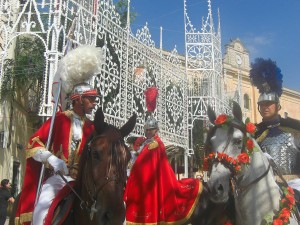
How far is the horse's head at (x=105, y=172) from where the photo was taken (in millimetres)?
3057

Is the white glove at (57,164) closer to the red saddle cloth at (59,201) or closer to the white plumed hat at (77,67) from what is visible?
the red saddle cloth at (59,201)

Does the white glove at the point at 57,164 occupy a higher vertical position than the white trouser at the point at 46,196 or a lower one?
higher

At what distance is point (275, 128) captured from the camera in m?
5.20

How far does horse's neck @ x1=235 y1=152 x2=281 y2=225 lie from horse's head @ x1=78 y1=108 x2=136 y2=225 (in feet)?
4.81

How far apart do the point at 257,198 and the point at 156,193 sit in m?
2.19

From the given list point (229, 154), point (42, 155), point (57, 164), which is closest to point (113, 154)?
point (57, 164)

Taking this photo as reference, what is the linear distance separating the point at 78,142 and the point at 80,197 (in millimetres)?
890

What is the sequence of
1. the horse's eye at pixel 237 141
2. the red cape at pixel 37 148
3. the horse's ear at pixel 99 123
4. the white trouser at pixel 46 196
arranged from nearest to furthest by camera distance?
the horse's ear at pixel 99 123 → the white trouser at pixel 46 196 → the horse's eye at pixel 237 141 → the red cape at pixel 37 148

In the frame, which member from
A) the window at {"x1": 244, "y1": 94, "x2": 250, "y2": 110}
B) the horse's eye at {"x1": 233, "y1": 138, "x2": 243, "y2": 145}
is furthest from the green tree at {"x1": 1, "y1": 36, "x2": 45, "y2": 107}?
the window at {"x1": 244, "y1": 94, "x2": 250, "y2": 110}

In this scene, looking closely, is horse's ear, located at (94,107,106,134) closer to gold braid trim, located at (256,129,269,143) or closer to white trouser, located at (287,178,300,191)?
gold braid trim, located at (256,129,269,143)

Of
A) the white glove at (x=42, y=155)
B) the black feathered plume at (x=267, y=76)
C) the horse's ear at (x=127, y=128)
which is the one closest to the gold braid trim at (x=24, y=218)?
the white glove at (x=42, y=155)

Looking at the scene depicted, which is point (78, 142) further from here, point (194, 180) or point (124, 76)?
point (124, 76)

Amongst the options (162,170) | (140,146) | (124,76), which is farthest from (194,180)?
(124,76)

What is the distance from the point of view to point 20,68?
14.5 meters
